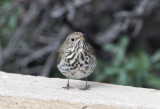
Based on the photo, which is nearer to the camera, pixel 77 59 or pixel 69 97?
pixel 69 97

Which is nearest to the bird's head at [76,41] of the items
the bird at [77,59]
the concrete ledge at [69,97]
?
the bird at [77,59]

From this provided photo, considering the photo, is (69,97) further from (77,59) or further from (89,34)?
(89,34)

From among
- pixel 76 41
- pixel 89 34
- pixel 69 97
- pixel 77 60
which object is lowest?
pixel 69 97

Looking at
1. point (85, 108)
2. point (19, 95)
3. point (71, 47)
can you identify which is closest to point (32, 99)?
point (19, 95)

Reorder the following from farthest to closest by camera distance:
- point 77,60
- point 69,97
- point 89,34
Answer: point 89,34
point 77,60
point 69,97

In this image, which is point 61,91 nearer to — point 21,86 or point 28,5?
point 21,86

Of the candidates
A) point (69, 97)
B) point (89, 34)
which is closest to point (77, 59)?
point (69, 97)

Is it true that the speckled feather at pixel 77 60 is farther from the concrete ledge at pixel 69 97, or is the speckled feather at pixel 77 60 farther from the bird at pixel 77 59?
the concrete ledge at pixel 69 97
